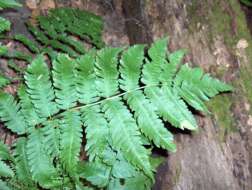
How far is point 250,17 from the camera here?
4531mm

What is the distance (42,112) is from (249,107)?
164 centimetres

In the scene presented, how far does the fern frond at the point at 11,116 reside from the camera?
263 centimetres

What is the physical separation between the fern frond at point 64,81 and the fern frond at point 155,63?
50 centimetres

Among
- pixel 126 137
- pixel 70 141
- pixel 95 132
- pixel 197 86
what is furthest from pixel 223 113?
pixel 70 141

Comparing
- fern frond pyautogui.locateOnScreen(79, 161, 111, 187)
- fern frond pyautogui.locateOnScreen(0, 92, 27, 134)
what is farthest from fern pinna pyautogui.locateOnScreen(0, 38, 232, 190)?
fern frond pyautogui.locateOnScreen(79, 161, 111, 187)

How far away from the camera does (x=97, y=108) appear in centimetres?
255

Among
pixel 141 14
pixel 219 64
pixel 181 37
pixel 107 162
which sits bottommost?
pixel 107 162

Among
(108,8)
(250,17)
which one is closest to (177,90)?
(108,8)

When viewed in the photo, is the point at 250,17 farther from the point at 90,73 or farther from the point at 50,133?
the point at 50,133

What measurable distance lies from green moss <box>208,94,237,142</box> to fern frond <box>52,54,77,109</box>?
122 cm

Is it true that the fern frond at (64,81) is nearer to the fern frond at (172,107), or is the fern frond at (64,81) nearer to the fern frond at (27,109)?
the fern frond at (27,109)

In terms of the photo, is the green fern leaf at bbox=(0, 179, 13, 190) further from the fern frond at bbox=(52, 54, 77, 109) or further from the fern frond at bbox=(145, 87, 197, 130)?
the fern frond at bbox=(145, 87, 197, 130)

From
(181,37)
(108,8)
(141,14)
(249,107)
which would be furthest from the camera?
(108,8)

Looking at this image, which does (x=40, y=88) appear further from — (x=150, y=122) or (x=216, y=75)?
(x=216, y=75)
